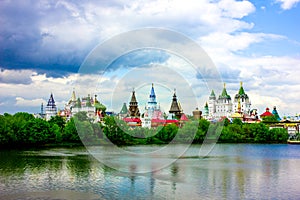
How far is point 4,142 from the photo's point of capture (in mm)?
33625

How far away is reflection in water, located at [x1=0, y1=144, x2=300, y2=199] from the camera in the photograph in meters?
14.4

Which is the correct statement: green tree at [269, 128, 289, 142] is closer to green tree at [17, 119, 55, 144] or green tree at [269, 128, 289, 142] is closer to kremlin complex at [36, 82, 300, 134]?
kremlin complex at [36, 82, 300, 134]

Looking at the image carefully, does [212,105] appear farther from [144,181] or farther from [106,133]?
[144,181]

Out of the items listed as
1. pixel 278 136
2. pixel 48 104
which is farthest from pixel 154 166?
pixel 48 104

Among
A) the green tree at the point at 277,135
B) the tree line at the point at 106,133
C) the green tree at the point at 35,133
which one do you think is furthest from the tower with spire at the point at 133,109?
the green tree at the point at 35,133

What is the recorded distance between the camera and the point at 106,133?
4384 centimetres

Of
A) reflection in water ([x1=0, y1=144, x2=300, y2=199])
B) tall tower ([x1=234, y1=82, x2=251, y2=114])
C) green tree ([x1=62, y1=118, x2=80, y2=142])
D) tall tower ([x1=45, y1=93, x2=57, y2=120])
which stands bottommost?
reflection in water ([x1=0, y1=144, x2=300, y2=199])

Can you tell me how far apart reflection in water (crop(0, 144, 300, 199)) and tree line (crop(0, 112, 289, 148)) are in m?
12.8

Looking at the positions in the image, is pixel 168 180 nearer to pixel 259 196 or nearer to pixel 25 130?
pixel 259 196

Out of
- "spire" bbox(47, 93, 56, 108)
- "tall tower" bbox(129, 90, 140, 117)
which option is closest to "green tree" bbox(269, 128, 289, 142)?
"tall tower" bbox(129, 90, 140, 117)

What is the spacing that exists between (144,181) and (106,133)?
2727cm

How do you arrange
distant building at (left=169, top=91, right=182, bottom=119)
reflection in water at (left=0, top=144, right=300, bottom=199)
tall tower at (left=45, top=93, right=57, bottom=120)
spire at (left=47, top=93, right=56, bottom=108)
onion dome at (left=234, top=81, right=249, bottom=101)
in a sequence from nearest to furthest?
reflection in water at (left=0, top=144, right=300, bottom=199) → distant building at (left=169, top=91, right=182, bottom=119) → tall tower at (left=45, top=93, right=57, bottom=120) → spire at (left=47, top=93, right=56, bottom=108) → onion dome at (left=234, top=81, right=249, bottom=101)

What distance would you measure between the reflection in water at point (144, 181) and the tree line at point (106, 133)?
12802 millimetres

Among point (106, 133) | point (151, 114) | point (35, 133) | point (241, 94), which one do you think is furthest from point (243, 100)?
point (35, 133)
